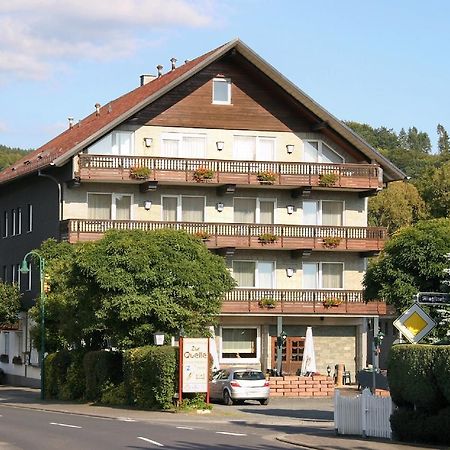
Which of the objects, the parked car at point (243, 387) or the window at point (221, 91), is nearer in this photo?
the parked car at point (243, 387)

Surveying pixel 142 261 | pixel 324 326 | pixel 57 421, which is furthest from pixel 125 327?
pixel 324 326

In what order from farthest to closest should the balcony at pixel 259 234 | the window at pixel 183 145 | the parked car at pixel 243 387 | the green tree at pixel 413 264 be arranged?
the window at pixel 183 145 → the balcony at pixel 259 234 → the parked car at pixel 243 387 → the green tree at pixel 413 264

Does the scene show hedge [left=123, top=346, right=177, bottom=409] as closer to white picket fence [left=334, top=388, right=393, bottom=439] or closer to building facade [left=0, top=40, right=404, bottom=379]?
white picket fence [left=334, top=388, right=393, bottom=439]

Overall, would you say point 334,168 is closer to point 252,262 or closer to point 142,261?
point 252,262

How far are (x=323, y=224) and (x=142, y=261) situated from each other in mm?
19779

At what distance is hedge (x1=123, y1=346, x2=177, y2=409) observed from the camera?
41.3 m

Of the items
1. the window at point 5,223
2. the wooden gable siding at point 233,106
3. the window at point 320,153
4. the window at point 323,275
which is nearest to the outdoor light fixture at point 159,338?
the wooden gable siding at point 233,106

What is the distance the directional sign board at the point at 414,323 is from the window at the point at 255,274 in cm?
3481

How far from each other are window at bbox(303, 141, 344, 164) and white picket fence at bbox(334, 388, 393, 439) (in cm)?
3304

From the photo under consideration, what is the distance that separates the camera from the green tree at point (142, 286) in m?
45.1

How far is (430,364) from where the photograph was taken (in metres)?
27.1

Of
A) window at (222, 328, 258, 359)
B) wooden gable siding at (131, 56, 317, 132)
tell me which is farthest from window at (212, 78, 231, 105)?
window at (222, 328, 258, 359)

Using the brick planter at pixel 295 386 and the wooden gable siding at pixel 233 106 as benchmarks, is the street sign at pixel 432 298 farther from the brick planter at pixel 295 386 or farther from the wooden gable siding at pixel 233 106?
the wooden gable siding at pixel 233 106

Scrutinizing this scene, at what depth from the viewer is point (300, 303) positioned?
6138 cm
